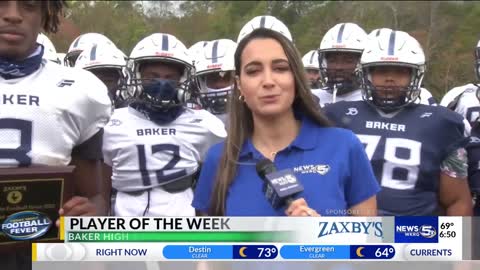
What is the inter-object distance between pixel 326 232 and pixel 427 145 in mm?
1377

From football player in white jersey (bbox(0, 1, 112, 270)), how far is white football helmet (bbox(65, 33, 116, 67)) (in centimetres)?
411

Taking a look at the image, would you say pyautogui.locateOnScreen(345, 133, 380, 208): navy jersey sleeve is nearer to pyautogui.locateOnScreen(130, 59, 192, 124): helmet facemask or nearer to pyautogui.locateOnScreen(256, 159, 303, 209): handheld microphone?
pyautogui.locateOnScreen(256, 159, 303, 209): handheld microphone

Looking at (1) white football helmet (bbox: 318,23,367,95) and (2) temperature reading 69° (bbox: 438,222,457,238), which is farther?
(1) white football helmet (bbox: 318,23,367,95)

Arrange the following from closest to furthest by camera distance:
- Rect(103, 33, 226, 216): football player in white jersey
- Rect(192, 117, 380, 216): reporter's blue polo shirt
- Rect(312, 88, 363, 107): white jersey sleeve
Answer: Rect(192, 117, 380, 216): reporter's blue polo shirt < Rect(103, 33, 226, 216): football player in white jersey < Rect(312, 88, 363, 107): white jersey sleeve

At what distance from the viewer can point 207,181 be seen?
2.57 metres

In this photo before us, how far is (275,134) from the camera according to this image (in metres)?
2.48

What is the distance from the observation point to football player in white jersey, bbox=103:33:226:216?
4.00 metres

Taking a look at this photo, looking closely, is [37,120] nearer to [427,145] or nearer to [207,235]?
[207,235]

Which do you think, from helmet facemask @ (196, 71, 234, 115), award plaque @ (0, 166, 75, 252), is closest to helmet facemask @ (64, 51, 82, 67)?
helmet facemask @ (196, 71, 234, 115)

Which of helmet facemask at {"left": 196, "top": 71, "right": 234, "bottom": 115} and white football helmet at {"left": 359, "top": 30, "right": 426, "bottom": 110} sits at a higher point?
white football helmet at {"left": 359, "top": 30, "right": 426, "bottom": 110}

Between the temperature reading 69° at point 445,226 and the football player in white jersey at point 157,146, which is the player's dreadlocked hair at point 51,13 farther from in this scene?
the temperature reading 69° at point 445,226

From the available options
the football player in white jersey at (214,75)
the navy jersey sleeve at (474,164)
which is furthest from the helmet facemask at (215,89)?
the navy jersey sleeve at (474,164)

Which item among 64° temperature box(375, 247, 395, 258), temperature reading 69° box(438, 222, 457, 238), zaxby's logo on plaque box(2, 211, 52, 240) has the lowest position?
64° temperature box(375, 247, 395, 258)

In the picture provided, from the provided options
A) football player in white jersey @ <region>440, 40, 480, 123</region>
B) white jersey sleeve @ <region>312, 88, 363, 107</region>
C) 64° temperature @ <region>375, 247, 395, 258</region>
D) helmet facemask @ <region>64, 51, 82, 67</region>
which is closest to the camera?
64° temperature @ <region>375, 247, 395, 258</region>
